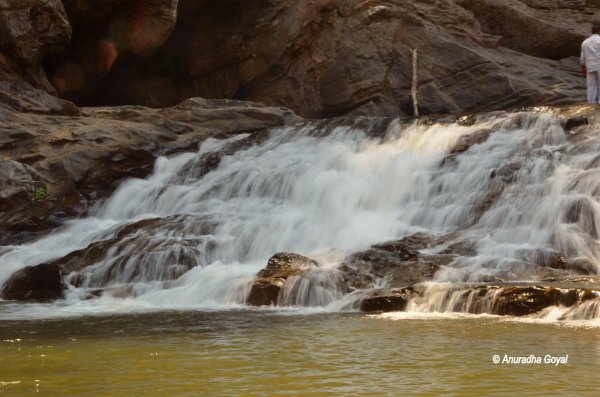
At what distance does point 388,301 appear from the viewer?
8.27 meters

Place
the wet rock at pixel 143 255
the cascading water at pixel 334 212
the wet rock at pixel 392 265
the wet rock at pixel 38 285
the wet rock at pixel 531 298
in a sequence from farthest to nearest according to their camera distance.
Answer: the wet rock at pixel 143 255 < the wet rock at pixel 38 285 < the cascading water at pixel 334 212 < the wet rock at pixel 392 265 < the wet rock at pixel 531 298

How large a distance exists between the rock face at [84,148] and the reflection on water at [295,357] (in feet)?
23.0

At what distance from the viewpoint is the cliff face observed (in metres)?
21.0

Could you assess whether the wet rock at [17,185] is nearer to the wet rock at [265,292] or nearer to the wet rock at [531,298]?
the wet rock at [265,292]

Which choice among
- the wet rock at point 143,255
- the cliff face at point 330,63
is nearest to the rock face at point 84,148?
the wet rock at point 143,255

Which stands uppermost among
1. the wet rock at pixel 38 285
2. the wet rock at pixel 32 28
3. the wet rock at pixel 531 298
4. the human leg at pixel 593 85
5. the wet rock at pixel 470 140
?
the wet rock at pixel 32 28

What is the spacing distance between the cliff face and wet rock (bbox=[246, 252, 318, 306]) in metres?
11.2

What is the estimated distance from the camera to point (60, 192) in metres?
14.9

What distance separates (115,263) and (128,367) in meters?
6.46

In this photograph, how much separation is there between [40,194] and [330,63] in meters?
9.46

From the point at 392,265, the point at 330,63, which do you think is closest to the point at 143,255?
the point at 392,265

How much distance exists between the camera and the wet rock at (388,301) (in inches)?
323

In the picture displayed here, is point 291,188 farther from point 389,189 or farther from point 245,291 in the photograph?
point 245,291

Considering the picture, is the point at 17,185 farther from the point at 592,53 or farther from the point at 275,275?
the point at 592,53
